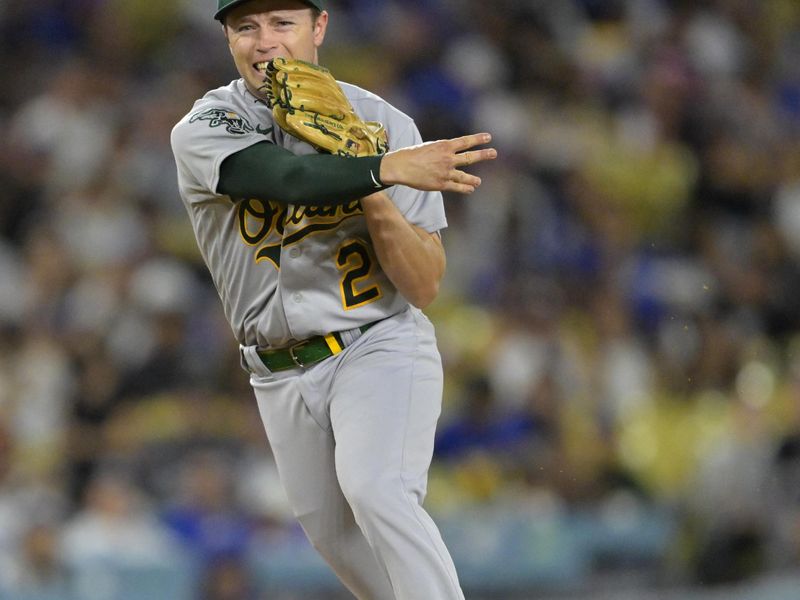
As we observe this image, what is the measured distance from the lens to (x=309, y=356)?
101 inches

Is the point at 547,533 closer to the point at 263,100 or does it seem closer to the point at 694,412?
the point at 694,412

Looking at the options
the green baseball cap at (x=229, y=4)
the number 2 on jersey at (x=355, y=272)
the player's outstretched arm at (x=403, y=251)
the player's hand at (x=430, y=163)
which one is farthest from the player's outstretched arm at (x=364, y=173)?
the green baseball cap at (x=229, y=4)

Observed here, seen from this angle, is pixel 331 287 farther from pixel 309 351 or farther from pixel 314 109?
pixel 314 109

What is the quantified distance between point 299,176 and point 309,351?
0.41 m

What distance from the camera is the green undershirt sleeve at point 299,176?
2.27 m

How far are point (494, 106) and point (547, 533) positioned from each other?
240 cm

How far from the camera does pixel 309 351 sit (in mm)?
2555

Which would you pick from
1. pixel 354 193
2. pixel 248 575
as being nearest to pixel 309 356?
pixel 354 193

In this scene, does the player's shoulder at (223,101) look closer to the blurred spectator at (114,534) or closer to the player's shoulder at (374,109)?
the player's shoulder at (374,109)

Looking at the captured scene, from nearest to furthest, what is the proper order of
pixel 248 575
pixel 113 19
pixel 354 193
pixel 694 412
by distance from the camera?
pixel 354 193 < pixel 248 575 < pixel 694 412 < pixel 113 19

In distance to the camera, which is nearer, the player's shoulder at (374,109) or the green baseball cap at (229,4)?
the green baseball cap at (229,4)

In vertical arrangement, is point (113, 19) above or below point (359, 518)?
above

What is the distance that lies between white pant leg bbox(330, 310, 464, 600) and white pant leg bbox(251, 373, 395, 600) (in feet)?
0.35

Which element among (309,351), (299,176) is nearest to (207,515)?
(309,351)
